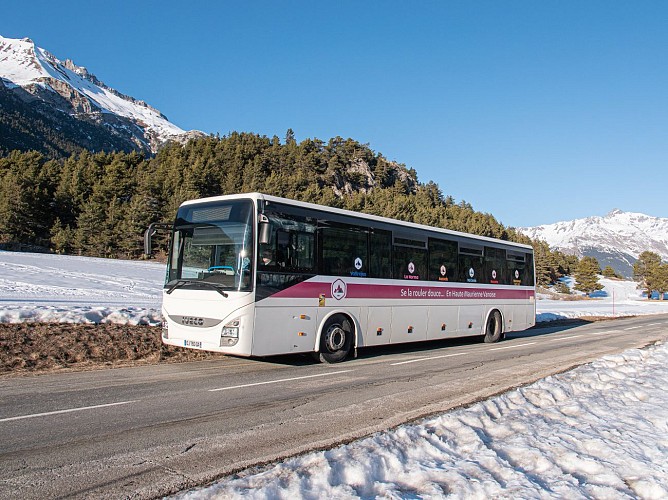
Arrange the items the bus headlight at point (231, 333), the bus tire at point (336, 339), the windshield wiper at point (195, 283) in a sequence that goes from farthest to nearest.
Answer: the bus tire at point (336, 339)
the windshield wiper at point (195, 283)
the bus headlight at point (231, 333)

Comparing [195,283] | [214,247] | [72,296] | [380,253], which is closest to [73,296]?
[72,296]

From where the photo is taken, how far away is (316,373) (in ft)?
32.2

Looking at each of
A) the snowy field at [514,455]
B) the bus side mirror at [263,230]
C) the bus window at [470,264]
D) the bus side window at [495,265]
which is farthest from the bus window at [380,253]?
the bus side window at [495,265]

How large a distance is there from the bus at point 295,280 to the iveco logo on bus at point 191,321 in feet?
0.06

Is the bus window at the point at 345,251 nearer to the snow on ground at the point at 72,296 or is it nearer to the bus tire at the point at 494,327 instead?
the snow on ground at the point at 72,296

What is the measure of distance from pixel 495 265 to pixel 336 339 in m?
8.34

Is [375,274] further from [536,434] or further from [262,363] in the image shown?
[536,434]

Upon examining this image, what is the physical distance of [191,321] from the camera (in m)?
9.78

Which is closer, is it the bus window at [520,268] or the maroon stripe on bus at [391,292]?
the maroon stripe on bus at [391,292]

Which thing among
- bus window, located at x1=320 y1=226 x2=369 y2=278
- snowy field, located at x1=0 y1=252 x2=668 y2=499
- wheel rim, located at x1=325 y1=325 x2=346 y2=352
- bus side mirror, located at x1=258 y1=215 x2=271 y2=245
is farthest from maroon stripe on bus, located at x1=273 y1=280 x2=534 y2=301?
snowy field, located at x1=0 y1=252 x2=668 y2=499

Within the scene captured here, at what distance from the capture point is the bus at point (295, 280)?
9539 millimetres

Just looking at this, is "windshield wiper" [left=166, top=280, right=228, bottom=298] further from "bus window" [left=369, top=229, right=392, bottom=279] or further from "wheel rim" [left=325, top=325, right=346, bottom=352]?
"bus window" [left=369, top=229, right=392, bottom=279]

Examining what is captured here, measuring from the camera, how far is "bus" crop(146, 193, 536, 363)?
31.3ft

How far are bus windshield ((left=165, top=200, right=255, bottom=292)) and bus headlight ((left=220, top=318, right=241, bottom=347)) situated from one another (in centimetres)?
61
